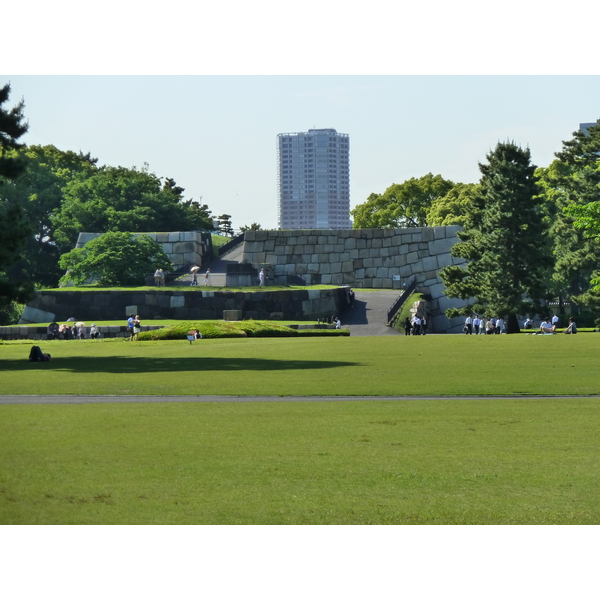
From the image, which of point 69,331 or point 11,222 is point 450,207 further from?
point 11,222

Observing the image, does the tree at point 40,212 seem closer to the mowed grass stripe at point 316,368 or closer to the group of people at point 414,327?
the group of people at point 414,327

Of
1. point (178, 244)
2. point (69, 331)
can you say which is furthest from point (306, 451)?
point (178, 244)

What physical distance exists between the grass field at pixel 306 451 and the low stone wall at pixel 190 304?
29439mm

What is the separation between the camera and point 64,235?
73.0 m

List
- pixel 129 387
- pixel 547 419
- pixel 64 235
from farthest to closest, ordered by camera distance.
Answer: pixel 64 235 < pixel 129 387 < pixel 547 419

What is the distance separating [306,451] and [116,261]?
47663 millimetres

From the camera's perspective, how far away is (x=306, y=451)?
12070 millimetres

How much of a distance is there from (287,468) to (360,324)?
41453 mm

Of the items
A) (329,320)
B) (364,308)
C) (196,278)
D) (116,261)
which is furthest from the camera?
(196,278)

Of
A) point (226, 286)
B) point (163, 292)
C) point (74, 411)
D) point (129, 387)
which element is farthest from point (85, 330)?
point (74, 411)

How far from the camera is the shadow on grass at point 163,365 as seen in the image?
23984 millimetres

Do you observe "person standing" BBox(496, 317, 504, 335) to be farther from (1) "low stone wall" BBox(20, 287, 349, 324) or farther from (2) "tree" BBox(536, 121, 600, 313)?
(1) "low stone wall" BBox(20, 287, 349, 324)

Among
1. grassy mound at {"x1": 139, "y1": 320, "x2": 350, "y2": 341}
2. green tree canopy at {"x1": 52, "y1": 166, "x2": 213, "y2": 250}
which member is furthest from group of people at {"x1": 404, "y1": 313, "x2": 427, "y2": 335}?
green tree canopy at {"x1": 52, "y1": 166, "x2": 213, "y2": 250}

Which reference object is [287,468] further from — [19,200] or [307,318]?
[19,200]
